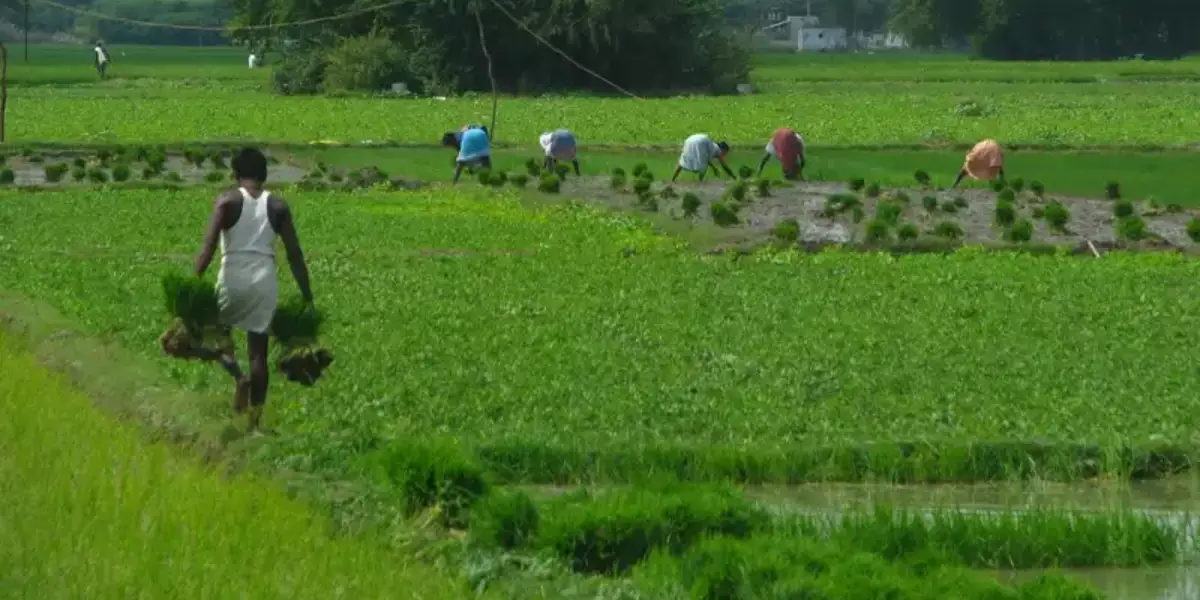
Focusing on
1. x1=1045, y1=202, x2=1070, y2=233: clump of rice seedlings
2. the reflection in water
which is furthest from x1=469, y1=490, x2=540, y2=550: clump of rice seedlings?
x1=1045, y1=202, x2=1070, y2=233: clump of rice seedlings

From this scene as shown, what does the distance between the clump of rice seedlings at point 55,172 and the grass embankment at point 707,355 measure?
22.8 feet

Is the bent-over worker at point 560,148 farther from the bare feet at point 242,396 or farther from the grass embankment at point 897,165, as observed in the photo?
the bare feet at point 242,396

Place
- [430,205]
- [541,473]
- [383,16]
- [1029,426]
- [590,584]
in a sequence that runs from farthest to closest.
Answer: [383,16]
[430,205]
[1029,426]
[541,473]
[590,584]

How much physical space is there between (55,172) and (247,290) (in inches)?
699

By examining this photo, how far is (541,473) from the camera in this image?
388 inches

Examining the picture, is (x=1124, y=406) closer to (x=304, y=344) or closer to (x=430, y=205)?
(x=304, y=344)

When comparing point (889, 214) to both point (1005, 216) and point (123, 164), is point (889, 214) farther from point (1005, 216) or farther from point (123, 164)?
point (123, 164)

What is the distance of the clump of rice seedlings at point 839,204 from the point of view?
21922 mm

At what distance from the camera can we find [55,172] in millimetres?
26875

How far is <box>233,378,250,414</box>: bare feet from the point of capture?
34.0ft

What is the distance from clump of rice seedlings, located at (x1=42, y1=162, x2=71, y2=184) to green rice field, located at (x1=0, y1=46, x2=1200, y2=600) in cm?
357

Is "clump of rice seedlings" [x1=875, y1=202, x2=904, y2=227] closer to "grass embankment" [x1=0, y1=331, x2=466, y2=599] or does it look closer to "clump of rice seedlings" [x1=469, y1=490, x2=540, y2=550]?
"grass embankment" [x1=0, y1=331, x2=466, y2=599]

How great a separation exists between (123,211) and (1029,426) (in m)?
14.2

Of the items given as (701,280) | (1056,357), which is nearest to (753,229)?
(701,280)
